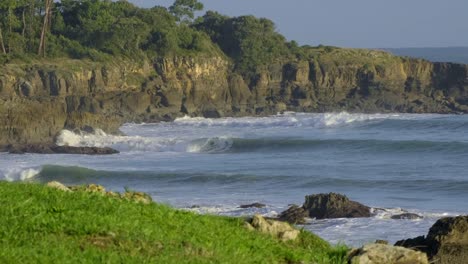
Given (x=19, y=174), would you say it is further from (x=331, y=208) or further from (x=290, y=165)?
(x=331, y=208)

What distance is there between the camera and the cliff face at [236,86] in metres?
48.8

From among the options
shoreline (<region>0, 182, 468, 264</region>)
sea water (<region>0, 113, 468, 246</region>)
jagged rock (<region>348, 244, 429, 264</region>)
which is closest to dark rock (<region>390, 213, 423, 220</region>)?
sea water (<region>0, 113, 468, 246</region>)

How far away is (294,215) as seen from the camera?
20750mm

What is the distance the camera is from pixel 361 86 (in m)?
59.1

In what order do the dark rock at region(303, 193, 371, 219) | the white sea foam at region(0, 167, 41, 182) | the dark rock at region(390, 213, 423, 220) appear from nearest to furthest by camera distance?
the dark rock at region(303, 193, 371, 219)
the dark rock at region(390, 213, 423, 220)
the white sea foam at region(0, 167, 41, 182)

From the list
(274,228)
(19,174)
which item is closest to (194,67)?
(19,174)

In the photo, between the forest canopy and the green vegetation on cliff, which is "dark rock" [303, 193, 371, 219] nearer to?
the green vegetation on cliff

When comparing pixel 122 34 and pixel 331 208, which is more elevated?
pixel 122 34

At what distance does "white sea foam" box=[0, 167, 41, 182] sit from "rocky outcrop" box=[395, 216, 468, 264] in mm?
23200

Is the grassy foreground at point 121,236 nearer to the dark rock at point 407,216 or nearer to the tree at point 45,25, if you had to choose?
the dark rock at point 407,216

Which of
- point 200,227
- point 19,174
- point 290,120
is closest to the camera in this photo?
point 200,227

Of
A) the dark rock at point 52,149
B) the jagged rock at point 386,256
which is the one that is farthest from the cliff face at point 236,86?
the jagged rock at point 386,256

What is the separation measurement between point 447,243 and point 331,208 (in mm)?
11628

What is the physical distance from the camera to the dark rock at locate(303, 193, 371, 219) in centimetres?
2102
